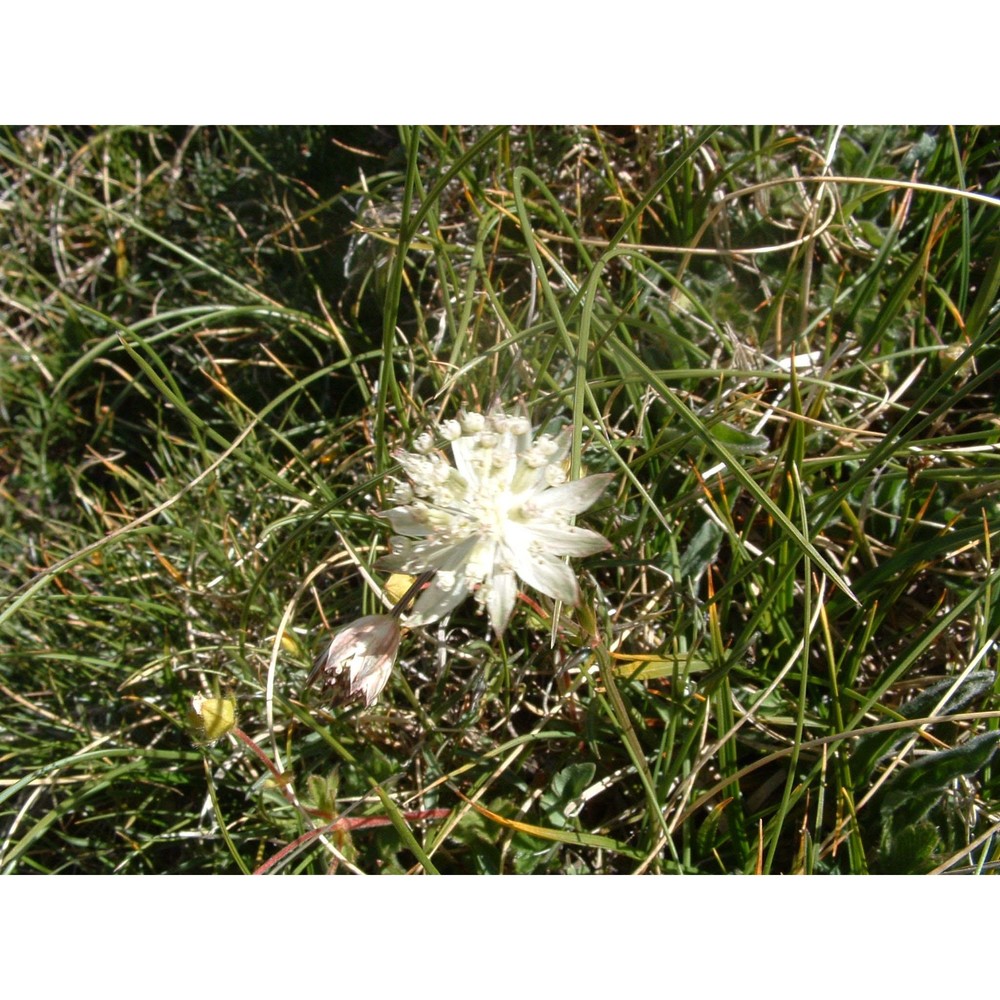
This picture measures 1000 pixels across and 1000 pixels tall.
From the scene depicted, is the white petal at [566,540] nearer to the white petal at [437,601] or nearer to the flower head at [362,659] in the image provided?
the white petal at [437,601]

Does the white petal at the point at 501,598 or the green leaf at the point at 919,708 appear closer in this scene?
the white petal at the point at 501,598

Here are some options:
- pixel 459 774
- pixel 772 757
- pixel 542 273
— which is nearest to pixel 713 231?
pixel 542 273

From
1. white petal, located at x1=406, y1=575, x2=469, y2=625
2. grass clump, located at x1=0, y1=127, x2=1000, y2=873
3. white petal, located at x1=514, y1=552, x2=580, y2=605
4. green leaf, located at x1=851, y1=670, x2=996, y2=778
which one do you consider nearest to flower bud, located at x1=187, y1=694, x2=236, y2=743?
grass clump, located at x1=0, y1=127, x2=1000, y2=873

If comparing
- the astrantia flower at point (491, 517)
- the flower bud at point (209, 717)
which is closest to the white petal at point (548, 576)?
the astrantia flower at point (491, 517)

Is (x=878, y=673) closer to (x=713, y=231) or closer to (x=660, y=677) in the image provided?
(x=660, y=677)

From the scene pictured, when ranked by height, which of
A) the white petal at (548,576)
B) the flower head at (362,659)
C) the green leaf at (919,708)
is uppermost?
the white petal at (548,576)
